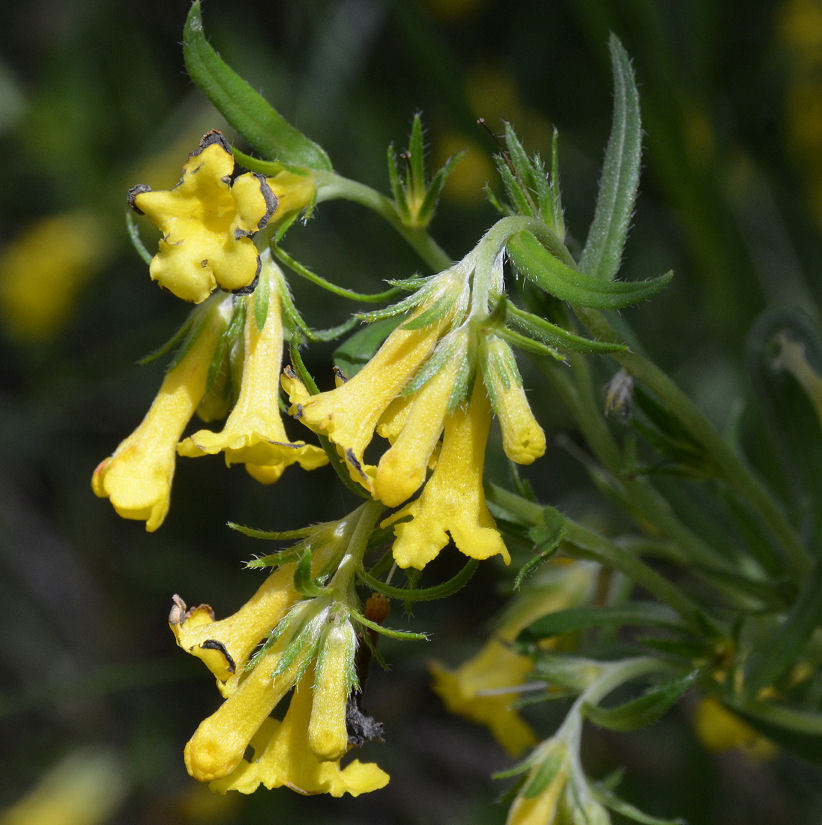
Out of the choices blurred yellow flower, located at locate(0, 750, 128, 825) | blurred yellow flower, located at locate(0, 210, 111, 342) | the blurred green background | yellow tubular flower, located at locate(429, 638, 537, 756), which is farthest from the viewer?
blurred yellow flower, located at locate(0, 210, 111, 342)

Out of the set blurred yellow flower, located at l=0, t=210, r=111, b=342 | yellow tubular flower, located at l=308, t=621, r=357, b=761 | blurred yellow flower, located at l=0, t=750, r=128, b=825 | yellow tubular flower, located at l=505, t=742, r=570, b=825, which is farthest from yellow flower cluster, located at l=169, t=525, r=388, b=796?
blurred yellow flower, located at l=0, t=210, r=111, b=342

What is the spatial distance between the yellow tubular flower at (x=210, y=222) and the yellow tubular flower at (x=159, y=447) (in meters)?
→ 0.18

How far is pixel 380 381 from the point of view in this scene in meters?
1.54

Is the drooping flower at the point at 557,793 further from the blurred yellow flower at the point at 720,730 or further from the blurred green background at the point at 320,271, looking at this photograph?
the blurred green background at the point at 320,271

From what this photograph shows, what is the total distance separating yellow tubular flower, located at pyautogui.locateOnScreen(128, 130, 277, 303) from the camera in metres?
1.49

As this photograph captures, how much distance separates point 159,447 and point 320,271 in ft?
9.23

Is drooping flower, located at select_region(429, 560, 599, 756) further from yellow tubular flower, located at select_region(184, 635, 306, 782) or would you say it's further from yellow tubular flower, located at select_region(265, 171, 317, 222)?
yellow tubular flower, located at select_region(265, 171, 317, 222)

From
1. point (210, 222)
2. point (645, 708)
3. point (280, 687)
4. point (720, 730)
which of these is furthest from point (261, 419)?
point (720, 730)

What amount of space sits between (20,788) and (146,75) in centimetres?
357

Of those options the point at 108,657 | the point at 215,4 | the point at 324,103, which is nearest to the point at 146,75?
the point at 215,4

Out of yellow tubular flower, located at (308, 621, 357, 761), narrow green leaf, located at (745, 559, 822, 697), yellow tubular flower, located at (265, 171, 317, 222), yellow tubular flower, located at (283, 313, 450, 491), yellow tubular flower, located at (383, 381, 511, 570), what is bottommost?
narrow green leaf, located at (745, 559, 822, 697)

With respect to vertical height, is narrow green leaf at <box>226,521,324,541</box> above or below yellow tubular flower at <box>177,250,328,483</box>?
below

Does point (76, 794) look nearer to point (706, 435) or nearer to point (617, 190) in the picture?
point (706, 435)

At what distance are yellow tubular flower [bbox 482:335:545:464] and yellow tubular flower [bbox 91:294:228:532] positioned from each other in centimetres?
48
